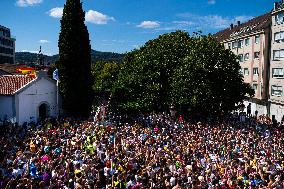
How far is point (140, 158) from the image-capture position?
21734 millimetres

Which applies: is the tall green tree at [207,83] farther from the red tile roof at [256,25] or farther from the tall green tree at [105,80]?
the tall green tree at [105,80]

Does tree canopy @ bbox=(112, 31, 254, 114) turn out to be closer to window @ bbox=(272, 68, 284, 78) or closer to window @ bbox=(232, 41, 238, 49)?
window @ bbox=(272, 68, 284, 78)

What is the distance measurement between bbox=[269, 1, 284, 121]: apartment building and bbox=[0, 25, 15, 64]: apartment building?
85858mm

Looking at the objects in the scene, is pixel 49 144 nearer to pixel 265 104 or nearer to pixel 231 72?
pixel 231 72

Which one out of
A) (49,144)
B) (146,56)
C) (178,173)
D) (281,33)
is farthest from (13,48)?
(178,173)

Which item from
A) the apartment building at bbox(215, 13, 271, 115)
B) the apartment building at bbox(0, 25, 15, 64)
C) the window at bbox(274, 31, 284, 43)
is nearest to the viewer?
the window at bbox(274, 31, 284, 43)

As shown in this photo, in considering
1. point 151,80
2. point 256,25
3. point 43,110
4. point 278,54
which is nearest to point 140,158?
point 43,110

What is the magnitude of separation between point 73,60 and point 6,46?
85793 millimetres

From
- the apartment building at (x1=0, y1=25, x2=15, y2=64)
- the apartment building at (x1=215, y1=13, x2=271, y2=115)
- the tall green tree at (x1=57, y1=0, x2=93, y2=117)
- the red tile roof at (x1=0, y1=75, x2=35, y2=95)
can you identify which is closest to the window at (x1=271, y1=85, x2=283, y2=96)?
the apartment building at (x1=215, y1=13, x2=271, y2=115)

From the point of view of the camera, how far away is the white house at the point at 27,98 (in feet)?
120

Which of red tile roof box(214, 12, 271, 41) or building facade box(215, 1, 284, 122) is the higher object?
red tile roof box(214, 12, 271, 41)

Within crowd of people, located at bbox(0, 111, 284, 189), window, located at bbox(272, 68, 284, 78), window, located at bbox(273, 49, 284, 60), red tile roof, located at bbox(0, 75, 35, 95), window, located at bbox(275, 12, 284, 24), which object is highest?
window, located at bbox(275, 12, 284, 24)

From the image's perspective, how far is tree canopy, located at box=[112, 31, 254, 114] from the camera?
41.6 metres

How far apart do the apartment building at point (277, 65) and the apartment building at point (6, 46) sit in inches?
3380
